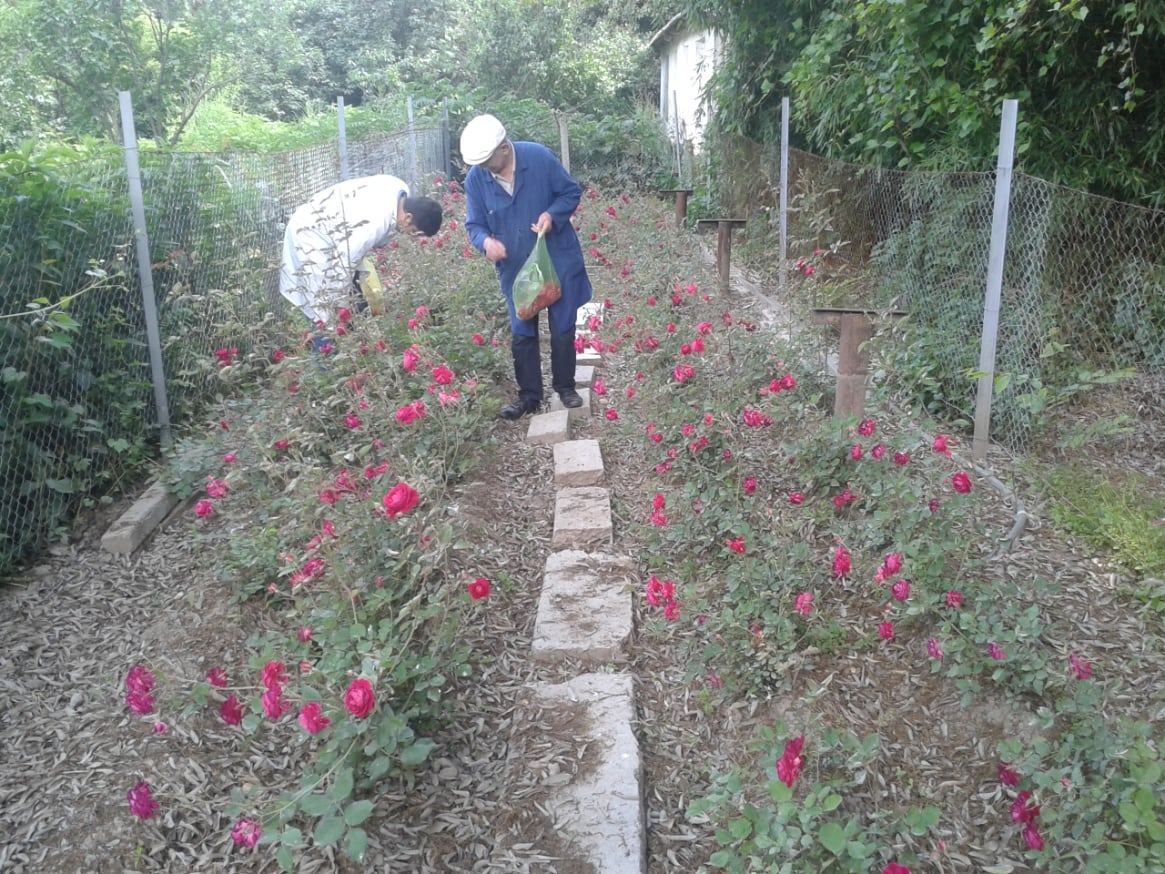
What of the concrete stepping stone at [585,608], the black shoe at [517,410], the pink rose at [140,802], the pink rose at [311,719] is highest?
the black shoe at [517,410]

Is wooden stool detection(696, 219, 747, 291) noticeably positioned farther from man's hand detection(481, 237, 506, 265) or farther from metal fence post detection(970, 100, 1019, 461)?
metal fence post detection(970, 100, 1019, 461)

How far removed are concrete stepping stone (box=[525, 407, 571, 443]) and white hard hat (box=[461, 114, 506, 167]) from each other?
4.68ft

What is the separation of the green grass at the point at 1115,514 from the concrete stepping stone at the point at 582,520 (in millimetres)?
1816

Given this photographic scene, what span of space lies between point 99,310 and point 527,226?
2.21 m

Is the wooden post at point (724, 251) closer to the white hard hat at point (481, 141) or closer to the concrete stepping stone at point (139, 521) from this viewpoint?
the white hard hat at point (481, 141)

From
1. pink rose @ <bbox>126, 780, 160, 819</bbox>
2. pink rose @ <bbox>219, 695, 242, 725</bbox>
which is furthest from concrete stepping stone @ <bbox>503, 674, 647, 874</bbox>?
pink rose @ <bbox>126, 780, 160, 819</bbox>

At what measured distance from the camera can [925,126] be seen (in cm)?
630

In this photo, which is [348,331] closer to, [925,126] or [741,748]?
[741,748]

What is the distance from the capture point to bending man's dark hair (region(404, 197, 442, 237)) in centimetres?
539

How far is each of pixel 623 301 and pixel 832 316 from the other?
3397mm

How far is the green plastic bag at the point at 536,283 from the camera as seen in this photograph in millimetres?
4840

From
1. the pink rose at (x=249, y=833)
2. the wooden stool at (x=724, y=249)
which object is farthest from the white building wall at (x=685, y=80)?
the pink rose at (x=249, y=833)

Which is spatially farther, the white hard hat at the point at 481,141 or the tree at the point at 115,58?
the tree at the point at 115,58

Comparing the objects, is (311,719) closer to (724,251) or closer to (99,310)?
(99,310)
